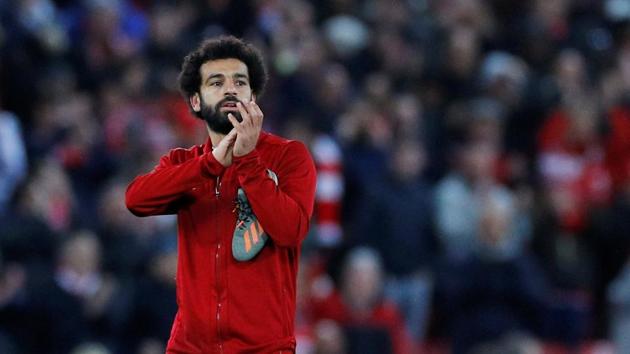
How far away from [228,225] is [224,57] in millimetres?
601

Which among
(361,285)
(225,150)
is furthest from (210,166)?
(361,285)

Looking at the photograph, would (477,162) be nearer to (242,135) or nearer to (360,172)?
(360,172)

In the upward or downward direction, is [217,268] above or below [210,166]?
below

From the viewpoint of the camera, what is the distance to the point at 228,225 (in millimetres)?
4883

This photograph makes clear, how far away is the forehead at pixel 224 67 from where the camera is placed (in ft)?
16.1

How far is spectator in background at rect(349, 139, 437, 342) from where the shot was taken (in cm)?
994

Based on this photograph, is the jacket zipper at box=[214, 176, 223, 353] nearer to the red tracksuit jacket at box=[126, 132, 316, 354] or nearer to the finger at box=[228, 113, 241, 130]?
the red tracksuit jacket at box=[126, 132, 316, 354]

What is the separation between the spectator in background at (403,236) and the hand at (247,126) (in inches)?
213

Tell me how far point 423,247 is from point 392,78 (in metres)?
2.09

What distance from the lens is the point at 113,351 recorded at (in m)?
8.84

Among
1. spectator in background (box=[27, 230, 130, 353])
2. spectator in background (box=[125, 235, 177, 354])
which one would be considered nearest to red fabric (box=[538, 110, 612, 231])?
spectator in background (box=[125, 235, 177, 354])

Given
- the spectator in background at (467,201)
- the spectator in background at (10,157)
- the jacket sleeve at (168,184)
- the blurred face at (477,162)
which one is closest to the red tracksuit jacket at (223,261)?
the jacket sleeve at (168,184)

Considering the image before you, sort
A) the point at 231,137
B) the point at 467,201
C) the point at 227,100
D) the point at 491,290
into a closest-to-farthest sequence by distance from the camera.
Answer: the point at 231,137, the point at 227,100, the point at 491,290, the point at 467,201

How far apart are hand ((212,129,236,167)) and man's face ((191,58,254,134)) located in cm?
10
